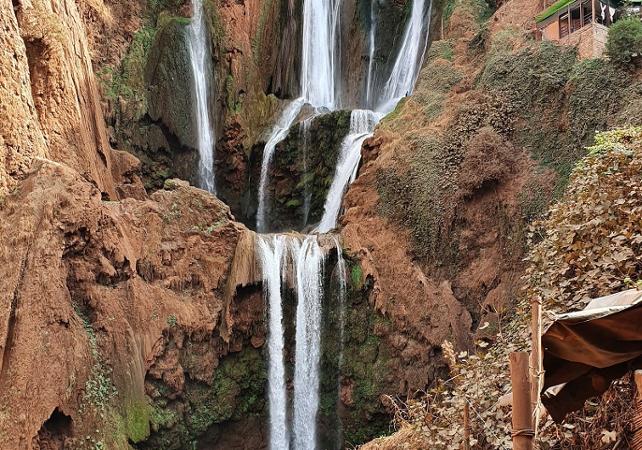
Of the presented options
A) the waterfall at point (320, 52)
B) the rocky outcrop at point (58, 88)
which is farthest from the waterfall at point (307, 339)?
the waterfall at point (320, 52)

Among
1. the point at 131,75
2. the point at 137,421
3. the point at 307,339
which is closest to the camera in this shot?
the point at 137,421

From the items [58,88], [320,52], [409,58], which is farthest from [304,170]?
[58,88]

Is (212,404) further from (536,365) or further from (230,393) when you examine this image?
(536,365)

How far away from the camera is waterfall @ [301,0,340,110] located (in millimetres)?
29125

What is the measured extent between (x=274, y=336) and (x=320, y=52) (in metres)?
15.9

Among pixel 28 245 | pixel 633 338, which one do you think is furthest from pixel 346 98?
pixel 633 338

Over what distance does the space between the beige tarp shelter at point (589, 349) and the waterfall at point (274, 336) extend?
12.9m

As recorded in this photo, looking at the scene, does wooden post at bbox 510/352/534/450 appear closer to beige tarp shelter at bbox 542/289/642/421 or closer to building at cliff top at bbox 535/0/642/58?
beige tarp shelter at bbox 542/289/642/421

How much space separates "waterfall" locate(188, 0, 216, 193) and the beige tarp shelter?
2176 cm

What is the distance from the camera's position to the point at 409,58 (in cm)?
2770

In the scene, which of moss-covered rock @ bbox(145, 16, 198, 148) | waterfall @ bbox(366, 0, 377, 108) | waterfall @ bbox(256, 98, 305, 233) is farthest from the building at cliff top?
moss-covered rock @ bbox(145, 16, 198, 148)

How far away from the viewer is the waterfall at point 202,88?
25812mm

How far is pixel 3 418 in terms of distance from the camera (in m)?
12.4

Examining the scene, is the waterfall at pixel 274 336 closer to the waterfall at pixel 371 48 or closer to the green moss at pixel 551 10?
the green moss at pixel 551 10
